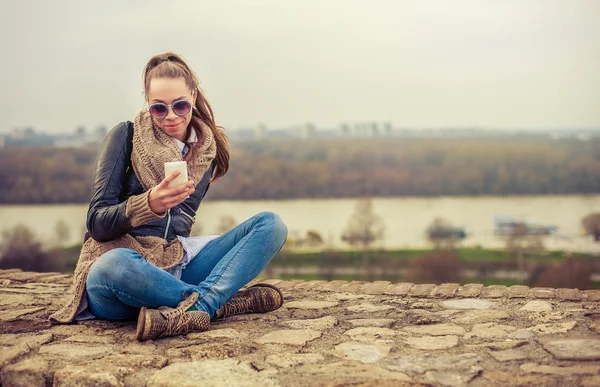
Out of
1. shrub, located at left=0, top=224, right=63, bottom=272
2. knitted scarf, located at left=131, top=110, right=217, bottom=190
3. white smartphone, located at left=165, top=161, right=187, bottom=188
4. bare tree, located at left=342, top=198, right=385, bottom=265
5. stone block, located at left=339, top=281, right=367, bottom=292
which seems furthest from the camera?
bare tree, located at left=342, top=198, right=385, bottom=265

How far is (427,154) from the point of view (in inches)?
2451

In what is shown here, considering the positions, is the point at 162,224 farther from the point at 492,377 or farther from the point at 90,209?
the point at 492,377

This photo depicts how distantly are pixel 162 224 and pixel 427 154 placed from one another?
196ft

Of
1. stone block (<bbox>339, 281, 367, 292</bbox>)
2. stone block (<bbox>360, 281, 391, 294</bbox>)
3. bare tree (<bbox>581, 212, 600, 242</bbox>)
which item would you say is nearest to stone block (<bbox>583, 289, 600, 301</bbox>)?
stone block (<bbox>360, 281, 391, 294</bbox>)

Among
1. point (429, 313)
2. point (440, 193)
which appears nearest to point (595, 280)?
point (440, 193)

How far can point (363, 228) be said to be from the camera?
7644cm

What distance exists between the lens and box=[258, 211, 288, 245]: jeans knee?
13.1ft

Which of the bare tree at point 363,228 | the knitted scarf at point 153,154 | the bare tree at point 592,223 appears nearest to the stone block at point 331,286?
the knitted scarf at point 153,154

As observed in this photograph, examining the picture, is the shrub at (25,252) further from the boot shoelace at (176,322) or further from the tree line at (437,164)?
the boot shoelace at (176,322)

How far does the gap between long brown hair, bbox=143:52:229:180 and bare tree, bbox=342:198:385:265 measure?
7047 cm

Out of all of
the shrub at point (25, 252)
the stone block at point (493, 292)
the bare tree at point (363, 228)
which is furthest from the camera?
the bare tree at point (363, 228)

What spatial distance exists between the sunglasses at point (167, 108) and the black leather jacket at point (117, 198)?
21cm

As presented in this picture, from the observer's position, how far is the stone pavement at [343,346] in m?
2.89

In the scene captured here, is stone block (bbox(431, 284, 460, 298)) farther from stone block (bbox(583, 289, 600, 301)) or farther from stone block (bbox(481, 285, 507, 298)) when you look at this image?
stone block (bbox(583, 289, 600, 301))
